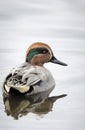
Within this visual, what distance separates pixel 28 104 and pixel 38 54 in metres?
1.43

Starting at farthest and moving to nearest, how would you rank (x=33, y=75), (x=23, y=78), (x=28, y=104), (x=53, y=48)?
(x=53, y=48) → (x=33, y=75) → (x=23, y=78) → (x=28, y=104)

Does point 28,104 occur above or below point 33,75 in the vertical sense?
below

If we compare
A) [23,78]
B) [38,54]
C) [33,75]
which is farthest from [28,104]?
[38,54]

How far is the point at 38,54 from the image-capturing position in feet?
52.6

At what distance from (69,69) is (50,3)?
18.2 feet

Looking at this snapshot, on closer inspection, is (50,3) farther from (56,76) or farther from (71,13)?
(56,76)

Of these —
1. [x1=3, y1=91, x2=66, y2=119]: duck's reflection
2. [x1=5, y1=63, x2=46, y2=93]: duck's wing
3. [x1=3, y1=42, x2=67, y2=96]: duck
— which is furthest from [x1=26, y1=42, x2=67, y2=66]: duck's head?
[x1=3, y1=91, x2=66, y2=119]: duck's reflection

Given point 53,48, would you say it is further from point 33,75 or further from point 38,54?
point 33,75

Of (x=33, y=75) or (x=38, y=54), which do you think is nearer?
(x=33, y=75)

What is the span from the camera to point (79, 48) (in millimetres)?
17828

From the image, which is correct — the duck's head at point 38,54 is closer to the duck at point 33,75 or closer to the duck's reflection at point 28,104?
the duck at point 33,75

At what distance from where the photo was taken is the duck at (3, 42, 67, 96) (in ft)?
49.1

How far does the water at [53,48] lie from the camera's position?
45.8ft

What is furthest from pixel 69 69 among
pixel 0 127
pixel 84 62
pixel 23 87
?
pixel 0 127
